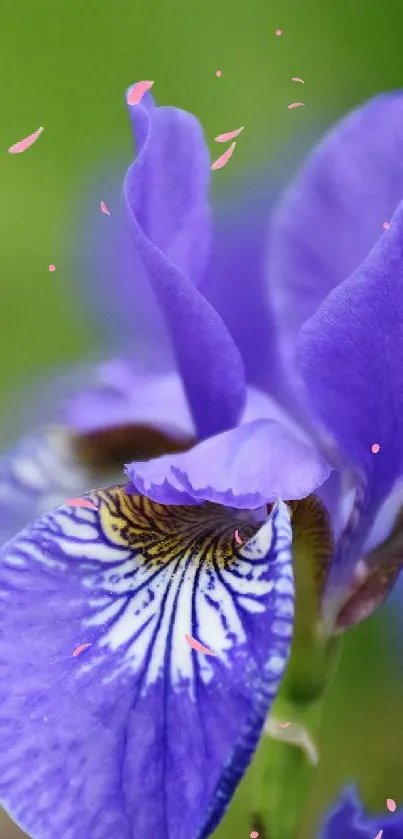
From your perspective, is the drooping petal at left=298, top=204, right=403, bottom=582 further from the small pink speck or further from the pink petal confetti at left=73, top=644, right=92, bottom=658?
the small pink speck

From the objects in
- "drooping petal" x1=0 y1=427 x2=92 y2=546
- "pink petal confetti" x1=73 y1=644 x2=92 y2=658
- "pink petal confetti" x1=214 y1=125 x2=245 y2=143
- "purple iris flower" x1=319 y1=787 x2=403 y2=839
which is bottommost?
"purple iris flower" x1=319 y1=787 x2=403 y2=839

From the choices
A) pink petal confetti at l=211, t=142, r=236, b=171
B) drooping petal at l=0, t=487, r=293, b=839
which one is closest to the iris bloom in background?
drooping petal at l=0, t=487, r=293, b=839

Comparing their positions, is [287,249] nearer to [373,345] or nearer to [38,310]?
[373,345]

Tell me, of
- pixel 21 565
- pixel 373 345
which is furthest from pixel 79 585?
pixel 373 345

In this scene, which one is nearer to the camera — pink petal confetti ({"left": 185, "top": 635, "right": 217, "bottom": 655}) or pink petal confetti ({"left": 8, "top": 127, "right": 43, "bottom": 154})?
pink petal confetti ({"left": 185, "top": 635, "right": 217, "bottom": 655})

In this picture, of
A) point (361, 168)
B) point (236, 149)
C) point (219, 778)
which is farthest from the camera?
point (236, 149)

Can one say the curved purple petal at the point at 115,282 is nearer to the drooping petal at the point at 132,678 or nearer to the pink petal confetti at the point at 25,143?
the pink petal confetti at the point at 25,143

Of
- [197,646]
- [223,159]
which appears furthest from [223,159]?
[197,646]
